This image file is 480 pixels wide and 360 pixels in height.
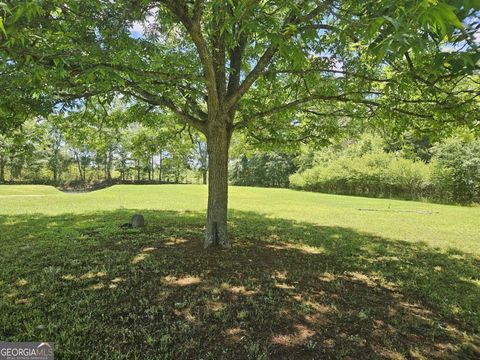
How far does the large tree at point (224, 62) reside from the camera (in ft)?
9.07

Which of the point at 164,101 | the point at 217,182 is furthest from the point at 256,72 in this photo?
the point at 217,182

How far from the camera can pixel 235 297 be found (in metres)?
3.92

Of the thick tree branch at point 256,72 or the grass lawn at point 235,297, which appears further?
the thick tree branch at point 256,72

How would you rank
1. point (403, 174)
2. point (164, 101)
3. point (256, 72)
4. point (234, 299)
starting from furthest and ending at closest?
point (403, 174) → point (164, 101) → point (256, 72) → point (234, 299)

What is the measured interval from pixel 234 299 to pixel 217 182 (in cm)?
267

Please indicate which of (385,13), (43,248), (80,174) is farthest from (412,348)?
(80,174)

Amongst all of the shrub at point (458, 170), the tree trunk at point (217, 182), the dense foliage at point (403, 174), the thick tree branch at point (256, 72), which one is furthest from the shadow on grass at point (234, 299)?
the shrub at point (458, 170)

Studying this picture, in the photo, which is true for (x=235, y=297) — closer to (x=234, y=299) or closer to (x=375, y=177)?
(x=234, y=299)

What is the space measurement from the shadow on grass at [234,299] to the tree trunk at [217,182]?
0.41 meters

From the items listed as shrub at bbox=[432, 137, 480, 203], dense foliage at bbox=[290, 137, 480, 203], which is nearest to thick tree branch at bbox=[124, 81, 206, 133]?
dense foliage at bbox=[290, 137, 480, 203]

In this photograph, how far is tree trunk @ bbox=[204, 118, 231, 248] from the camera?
5.93 metres

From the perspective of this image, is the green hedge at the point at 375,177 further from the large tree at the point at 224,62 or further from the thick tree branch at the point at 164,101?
the thick tree branch at the point at 164,101

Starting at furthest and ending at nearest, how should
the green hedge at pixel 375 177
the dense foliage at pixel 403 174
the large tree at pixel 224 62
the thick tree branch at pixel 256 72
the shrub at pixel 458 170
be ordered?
the green hedge at pixel 375 177 < the dense foliage at pixel 403 174 < the shrub at pixel 458 170 < the thick tree branch at pixel 256 72 < the large tree at pixel 224 62

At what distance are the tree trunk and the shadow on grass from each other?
0.41 metres
